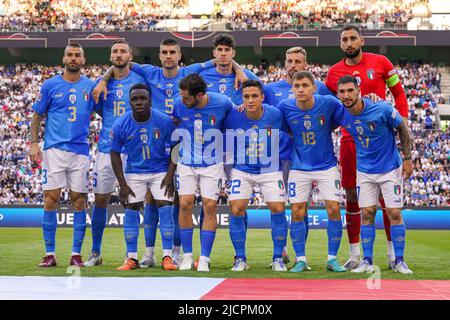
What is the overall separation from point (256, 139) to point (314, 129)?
2.23 ft

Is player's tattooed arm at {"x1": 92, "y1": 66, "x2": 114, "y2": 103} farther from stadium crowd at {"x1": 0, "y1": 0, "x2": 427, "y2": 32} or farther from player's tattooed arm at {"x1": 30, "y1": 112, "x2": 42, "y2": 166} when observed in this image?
stadium crowd at {"x1": 0, "y1": 0, "x2": 427, "y2": 32}

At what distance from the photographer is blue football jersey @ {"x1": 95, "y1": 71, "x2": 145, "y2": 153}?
9852 mm

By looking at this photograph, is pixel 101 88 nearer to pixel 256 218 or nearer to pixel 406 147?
pixel 406 147

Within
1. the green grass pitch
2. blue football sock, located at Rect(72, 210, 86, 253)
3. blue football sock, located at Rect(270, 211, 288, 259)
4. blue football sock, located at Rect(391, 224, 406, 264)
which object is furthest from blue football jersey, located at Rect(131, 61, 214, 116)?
blue football sock, located at Rect(391, 224, 406, 264)

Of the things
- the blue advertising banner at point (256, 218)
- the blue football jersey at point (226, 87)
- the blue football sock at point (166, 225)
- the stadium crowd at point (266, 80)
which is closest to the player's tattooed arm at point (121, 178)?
the blue football sock at point (166, 225)

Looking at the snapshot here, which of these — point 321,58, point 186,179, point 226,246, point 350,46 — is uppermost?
point 321,58

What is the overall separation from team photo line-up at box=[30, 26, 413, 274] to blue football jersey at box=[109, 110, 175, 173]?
0.04 feet

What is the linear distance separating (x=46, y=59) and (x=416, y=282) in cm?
3581

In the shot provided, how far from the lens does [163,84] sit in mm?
9961

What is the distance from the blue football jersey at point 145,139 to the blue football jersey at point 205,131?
251 mm

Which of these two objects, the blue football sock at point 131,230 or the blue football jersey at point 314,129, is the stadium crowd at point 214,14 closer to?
the blue football jersey at point 314,129

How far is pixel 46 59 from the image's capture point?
41.1 m
